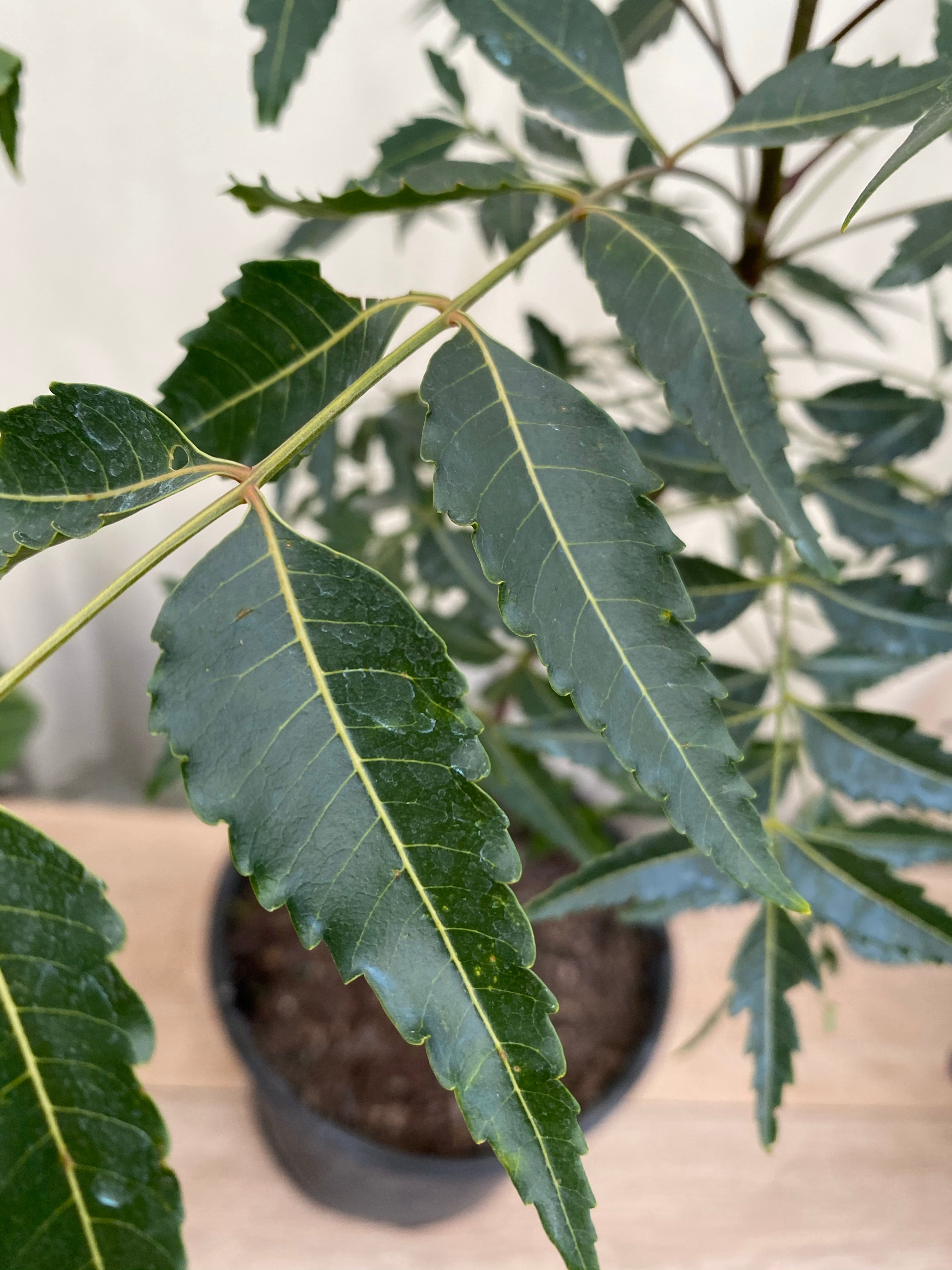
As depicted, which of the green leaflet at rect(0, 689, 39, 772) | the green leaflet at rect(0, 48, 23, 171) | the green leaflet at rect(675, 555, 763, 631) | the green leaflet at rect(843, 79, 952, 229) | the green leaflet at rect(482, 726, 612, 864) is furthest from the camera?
the green leaflet at rect(0, 689, 39, 772)

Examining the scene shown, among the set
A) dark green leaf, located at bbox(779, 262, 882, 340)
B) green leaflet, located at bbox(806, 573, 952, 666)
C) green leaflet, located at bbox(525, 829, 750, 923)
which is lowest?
green leaflet, located at bbox(525, 829, 750, 923)

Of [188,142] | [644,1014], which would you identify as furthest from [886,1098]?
[188,142]

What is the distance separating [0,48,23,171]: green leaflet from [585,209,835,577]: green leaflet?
173 mm

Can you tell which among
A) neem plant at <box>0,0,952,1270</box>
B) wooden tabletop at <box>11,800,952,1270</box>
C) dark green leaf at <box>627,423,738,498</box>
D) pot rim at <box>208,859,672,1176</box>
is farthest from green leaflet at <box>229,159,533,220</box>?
wooden tabletop at <box>11,800,952,1270</box>

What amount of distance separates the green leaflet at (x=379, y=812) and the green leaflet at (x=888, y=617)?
0.75ft

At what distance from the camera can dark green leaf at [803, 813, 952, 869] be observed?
36cm

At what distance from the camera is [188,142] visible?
2.08ft

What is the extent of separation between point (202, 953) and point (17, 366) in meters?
0.48

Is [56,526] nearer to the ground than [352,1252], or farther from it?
farther from it

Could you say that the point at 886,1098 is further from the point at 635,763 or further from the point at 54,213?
the point at 54,213

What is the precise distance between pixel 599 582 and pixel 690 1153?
57cm

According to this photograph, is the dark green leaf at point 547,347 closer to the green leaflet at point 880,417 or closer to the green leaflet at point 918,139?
the green leaflet at point 880,417

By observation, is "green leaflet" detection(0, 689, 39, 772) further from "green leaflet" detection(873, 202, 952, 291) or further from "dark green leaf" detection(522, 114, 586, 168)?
"green leaflet" detection(873, 202, 952, 291)

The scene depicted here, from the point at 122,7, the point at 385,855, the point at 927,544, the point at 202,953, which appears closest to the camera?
the point at 385,855
